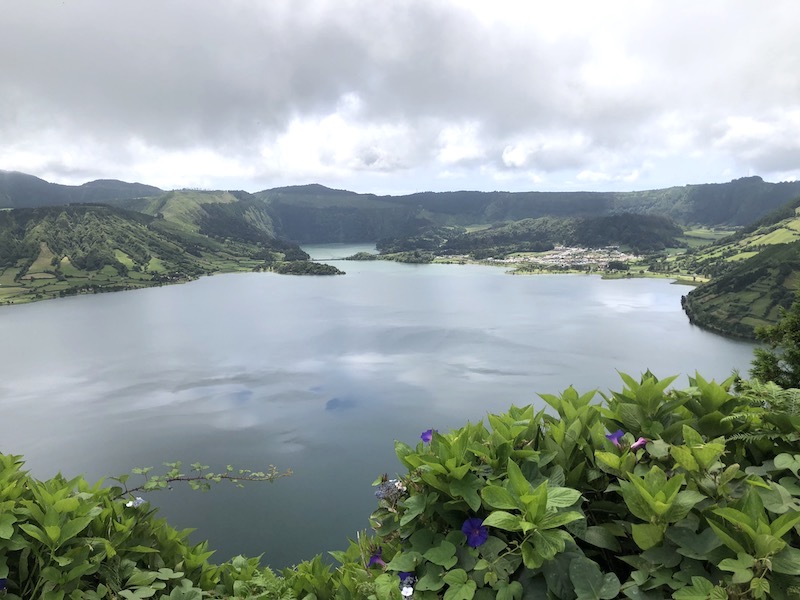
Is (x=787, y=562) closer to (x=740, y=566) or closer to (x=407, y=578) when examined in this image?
(x=740, y=566)

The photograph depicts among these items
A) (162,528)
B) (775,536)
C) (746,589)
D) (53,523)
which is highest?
(775,536)

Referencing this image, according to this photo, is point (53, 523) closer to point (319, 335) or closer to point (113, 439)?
point (113, 439)

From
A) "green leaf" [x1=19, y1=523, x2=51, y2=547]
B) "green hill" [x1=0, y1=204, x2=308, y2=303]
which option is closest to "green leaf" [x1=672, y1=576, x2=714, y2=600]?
"green leaf" [x1=19, y1=523, x2=51, y2=547]

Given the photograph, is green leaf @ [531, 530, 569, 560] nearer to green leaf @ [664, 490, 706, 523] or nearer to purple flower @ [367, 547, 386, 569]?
green leaf @ [664, 490, 706, 523]

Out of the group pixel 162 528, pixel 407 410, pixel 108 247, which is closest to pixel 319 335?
pixel 407 410

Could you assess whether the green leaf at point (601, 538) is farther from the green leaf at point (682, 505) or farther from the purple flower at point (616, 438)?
the purple flower at point (616, 438)

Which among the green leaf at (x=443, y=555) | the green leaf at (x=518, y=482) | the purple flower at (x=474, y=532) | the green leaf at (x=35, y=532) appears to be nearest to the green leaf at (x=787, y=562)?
the green leaf at (x=518, y=482)
